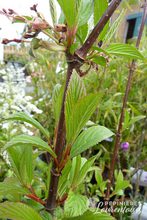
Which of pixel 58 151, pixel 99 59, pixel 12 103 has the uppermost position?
pixel 99 59

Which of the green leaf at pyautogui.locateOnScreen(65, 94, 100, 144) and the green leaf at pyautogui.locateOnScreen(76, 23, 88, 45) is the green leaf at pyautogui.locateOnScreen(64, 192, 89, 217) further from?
the green leaf at pyautogui.locateOnScreen(76, 23, 88, 45)

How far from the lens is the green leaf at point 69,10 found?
0.27 m

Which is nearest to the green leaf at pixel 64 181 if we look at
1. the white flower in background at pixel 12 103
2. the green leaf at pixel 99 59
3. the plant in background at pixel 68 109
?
the plant in background at pixel 68 109

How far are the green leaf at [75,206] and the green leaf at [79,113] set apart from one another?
0.08 meters

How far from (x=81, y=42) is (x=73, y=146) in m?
0.12

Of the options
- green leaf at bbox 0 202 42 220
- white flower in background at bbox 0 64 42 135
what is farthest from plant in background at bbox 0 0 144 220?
white flower in background at bbox 0 64 42 135

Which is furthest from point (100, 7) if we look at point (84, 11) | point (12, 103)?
point (12, 103)

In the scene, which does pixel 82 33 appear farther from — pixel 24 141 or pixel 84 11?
pixel 24 141

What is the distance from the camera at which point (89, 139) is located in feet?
1.05

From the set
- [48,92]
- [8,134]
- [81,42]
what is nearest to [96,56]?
[81,42]

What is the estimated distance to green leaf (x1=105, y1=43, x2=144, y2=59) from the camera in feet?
0.98

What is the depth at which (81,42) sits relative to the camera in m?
0.31

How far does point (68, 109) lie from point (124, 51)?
0.31 ft

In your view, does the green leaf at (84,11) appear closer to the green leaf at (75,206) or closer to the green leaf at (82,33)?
the green leaf at (82,33)
